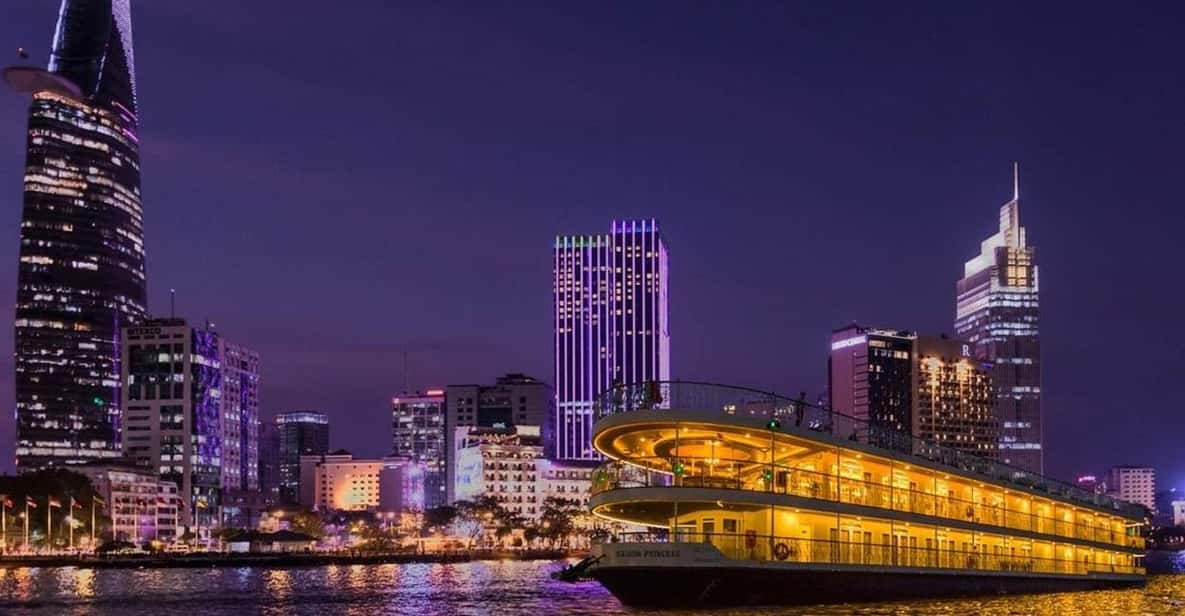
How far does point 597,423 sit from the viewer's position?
47.9 m

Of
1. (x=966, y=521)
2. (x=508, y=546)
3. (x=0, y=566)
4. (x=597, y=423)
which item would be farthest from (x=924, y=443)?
(x=508, y=546)

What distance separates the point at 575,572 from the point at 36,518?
117m

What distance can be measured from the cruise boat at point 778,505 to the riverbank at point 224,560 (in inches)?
3488

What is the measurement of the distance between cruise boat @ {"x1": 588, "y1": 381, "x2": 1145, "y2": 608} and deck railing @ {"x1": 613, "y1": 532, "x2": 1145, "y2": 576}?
2.9 inches

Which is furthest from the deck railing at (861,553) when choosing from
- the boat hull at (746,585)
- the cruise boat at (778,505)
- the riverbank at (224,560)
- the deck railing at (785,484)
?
the riverbank at (224,560)

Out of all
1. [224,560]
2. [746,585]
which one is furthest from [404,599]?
[224,560]

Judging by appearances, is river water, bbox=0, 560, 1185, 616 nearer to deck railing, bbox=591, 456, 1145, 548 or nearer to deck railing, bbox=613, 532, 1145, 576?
deck railing, bbox=613, 532, 1145, 576

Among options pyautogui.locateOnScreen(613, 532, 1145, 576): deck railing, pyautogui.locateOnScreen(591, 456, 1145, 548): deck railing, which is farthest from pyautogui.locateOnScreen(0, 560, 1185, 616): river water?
pyautogui.locateOnScreen(591, 456, 1145, 548): deck railing

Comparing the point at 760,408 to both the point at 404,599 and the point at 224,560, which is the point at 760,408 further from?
the point at 224,560

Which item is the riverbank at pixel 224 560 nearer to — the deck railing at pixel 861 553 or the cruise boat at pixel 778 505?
the cruise boat at pixel 778 505

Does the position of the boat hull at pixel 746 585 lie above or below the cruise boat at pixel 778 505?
below

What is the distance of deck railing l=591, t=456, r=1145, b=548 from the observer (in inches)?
1850

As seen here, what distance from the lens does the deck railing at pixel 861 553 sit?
46906 millimetres

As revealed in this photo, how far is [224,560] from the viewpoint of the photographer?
140750mm
